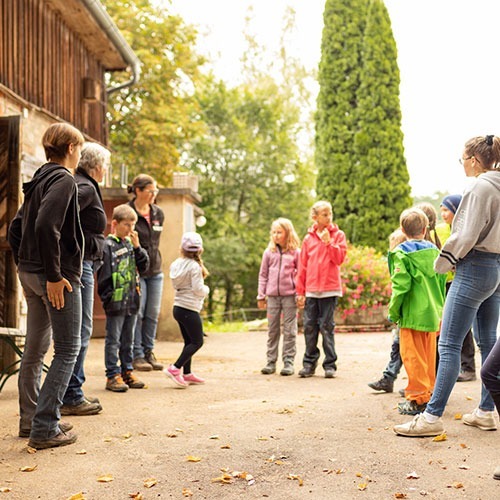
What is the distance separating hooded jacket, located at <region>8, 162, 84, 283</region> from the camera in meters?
4.81

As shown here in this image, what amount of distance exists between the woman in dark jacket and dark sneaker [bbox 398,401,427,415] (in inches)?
136

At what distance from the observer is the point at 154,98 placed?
2561 cm

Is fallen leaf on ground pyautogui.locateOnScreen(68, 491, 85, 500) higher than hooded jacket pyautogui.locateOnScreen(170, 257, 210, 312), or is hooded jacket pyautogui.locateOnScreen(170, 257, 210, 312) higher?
hooded jacket pyautogui.locateOnScreen(170, 257, 210, 312)

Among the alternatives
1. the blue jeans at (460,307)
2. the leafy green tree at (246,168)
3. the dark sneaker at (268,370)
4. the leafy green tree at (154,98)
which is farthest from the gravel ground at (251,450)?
the leafy green tree at (246,168)

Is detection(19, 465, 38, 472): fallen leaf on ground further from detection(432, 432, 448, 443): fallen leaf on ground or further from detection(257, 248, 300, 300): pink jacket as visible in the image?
detection(257, 248, 300, 300): pink jacket

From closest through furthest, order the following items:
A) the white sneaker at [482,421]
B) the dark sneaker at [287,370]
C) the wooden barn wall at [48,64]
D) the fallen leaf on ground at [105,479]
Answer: the fallen leaf on ground at [105,479], the white sneaker at [482,421], the dark sneaker at [287,370], the wooden barn wall at [48,64]

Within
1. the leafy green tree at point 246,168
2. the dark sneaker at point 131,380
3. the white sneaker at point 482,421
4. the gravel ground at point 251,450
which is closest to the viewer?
the gravel ground at point 251,450

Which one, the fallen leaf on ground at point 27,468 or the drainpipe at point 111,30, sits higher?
the drainpipe at point 111,30

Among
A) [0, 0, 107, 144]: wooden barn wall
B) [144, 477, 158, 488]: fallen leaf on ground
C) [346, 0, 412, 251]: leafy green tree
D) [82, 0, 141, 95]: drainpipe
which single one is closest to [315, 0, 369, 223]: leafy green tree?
[346, 0, 412, 251]: leafy green tree

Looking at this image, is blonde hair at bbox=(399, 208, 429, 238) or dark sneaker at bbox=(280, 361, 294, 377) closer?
blonde hair at bbox=(399, 208, 429, 238)

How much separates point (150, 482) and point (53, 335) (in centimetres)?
137

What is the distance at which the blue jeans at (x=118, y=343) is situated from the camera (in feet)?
23.9

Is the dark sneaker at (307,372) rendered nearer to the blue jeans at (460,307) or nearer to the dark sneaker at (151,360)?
the dark sneaker at (151,360)

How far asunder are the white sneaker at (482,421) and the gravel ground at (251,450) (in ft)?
0.27
